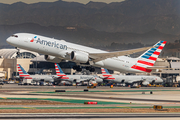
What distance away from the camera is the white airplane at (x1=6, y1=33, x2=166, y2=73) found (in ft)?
175

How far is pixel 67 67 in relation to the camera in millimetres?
176750

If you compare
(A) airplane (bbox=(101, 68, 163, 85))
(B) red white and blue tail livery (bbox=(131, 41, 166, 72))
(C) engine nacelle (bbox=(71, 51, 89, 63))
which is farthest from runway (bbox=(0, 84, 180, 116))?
(A) airplane (bbox=(101, 68, 163, 85))

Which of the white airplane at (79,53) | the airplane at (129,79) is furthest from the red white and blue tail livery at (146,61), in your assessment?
the airplane at (129,79)

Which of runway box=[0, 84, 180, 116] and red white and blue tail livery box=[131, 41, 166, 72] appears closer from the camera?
runway box=[0, 84, 180, 116]

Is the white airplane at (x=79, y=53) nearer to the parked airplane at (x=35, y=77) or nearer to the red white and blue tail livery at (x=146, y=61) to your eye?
the red white and blue tail livery at (x=146, y=61)

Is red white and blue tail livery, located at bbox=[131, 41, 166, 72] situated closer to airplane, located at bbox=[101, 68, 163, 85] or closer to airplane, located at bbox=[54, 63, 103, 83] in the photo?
airplane, located at bbox=[101, 68, 163, 85]

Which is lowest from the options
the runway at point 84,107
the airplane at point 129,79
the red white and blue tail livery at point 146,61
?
the runway at point 84,107

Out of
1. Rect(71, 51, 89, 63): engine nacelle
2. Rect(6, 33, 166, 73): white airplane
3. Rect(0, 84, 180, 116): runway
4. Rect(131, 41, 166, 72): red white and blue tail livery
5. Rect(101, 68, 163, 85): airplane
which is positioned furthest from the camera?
Rect(101, 68, 163, 85): airplane

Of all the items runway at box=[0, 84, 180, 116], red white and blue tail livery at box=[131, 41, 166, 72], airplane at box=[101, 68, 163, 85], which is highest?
red white and blue tail livery at box=[131, 41, 166, 72]

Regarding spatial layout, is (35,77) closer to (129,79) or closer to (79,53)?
(129,79)

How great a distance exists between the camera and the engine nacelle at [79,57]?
186 feet

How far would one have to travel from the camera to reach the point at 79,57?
5725cm

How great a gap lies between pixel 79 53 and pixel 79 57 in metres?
0.92

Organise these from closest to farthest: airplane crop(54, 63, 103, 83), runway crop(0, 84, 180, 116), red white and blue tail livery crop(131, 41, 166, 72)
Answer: runway crop(0, 84, 180, 116) → red white and blue tail livery crop(131, 41, 166, 72) → airplane crop(54, 63, 103, 83)
